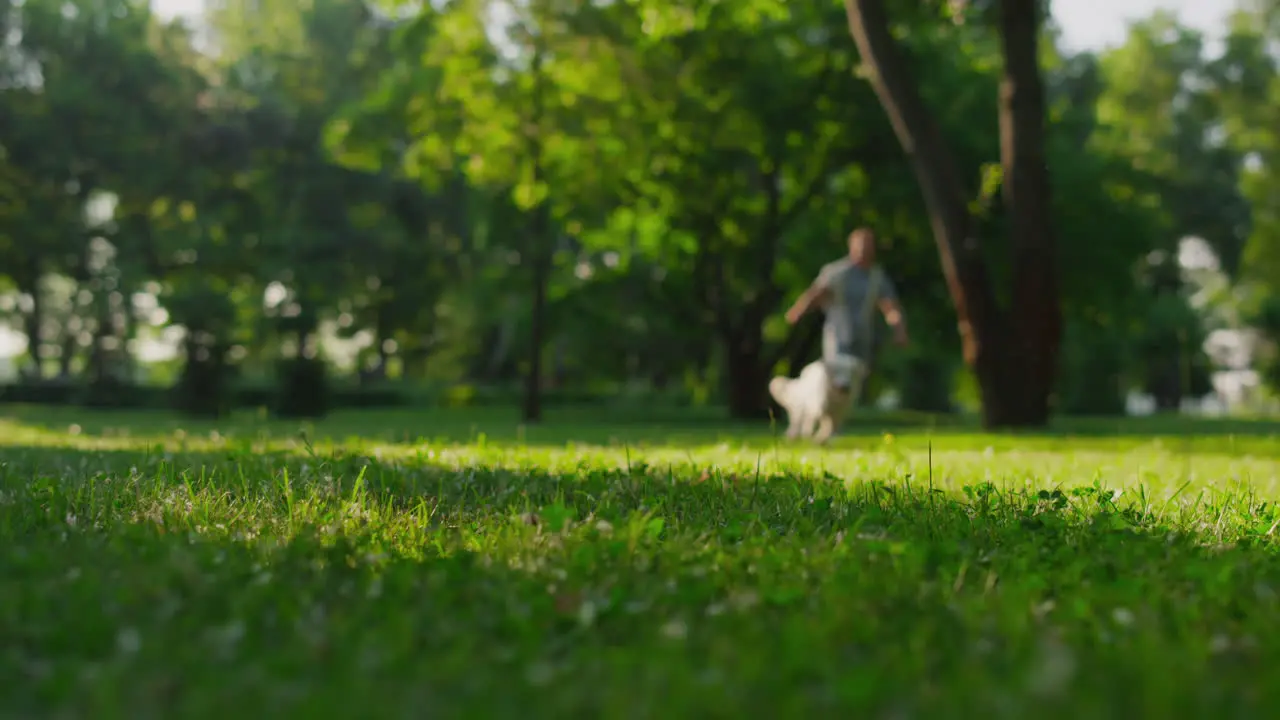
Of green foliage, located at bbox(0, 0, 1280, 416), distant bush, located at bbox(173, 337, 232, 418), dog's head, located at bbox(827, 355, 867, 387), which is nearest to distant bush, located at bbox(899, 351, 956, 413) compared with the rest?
green foliage, located at bbox(0, 0, 1280, 416)

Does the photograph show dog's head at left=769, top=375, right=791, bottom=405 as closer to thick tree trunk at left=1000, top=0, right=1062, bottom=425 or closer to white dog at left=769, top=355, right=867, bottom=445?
white dog at left=769, top=355, right=867, bottom=445

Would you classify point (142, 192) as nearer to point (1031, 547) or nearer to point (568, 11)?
point (568, 11)

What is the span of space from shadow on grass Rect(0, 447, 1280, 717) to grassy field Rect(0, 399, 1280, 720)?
0.5 inches

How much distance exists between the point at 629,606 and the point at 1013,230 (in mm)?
15301

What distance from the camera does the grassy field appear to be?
230 centimetres

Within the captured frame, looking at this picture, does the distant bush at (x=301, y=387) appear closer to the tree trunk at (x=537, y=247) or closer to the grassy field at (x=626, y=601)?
the tree trunk at (x=537, y=247)

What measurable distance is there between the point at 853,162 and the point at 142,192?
2662 centimetres

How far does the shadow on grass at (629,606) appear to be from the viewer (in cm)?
230

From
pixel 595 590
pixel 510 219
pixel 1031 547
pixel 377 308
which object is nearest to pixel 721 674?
pixel 595 590

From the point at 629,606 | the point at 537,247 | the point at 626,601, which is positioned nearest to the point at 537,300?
the point at 537,247

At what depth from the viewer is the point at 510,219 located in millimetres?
28797

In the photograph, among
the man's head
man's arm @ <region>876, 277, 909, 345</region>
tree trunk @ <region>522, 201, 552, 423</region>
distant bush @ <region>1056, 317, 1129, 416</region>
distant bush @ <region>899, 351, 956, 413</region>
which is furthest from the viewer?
distant bush @ <region>899, 351, 956, 413</region>

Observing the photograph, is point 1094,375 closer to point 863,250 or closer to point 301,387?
point 301,387

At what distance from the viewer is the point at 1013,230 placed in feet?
55.9
